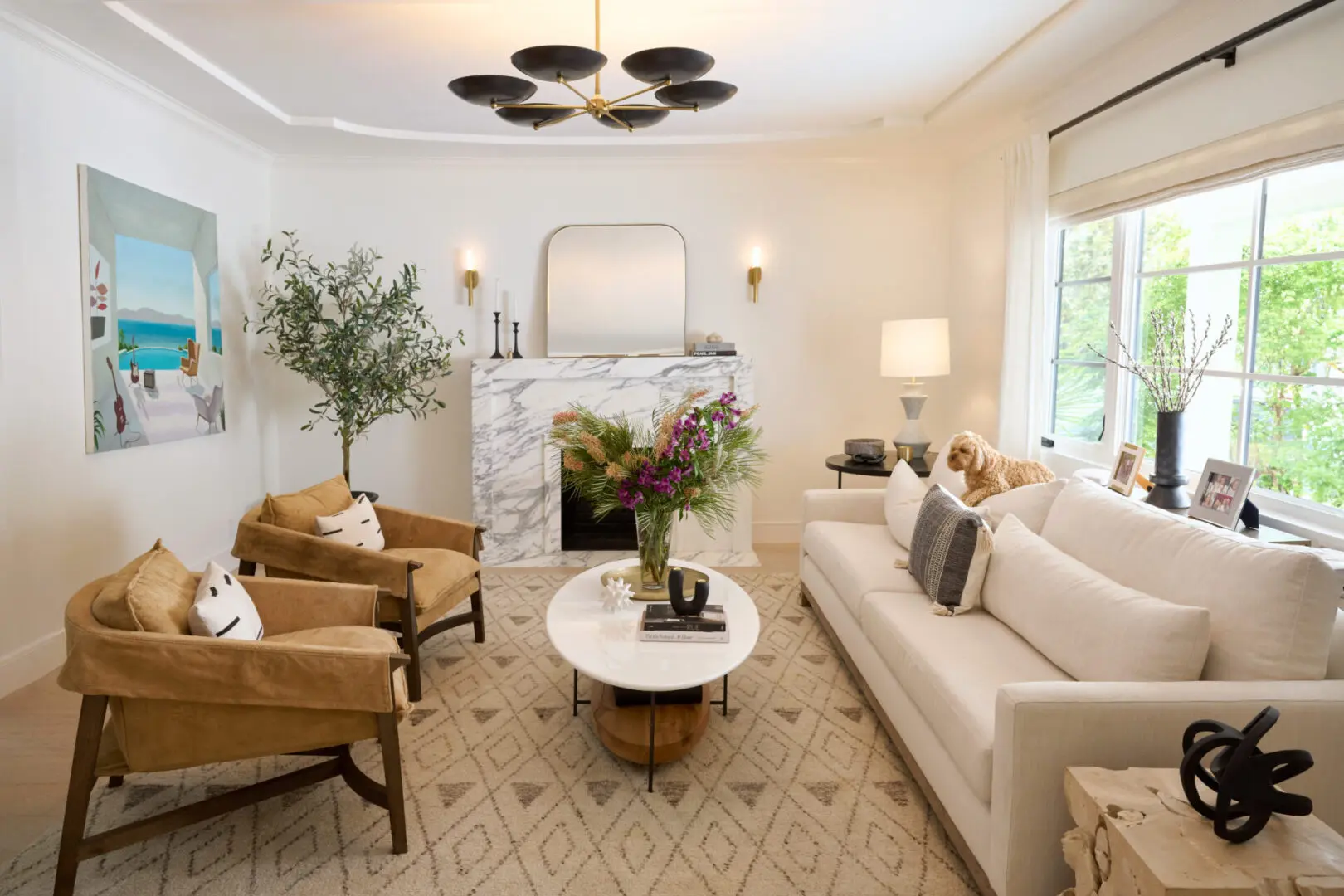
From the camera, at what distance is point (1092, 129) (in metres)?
3.62

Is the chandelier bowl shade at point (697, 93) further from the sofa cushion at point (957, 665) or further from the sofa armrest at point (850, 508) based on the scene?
the sofa armrest at point (850, 508)

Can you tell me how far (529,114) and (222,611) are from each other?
188cm

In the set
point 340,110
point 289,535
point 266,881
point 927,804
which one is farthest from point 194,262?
point 927,804

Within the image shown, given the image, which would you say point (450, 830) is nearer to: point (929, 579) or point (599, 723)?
point (599, 723)

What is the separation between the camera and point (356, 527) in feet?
10.9

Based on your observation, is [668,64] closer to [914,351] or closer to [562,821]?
[562,821]

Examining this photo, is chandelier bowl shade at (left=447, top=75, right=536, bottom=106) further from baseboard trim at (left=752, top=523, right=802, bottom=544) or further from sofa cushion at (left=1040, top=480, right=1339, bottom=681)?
baseboard trim at (left=752, top=523, right=802, bottom=544)

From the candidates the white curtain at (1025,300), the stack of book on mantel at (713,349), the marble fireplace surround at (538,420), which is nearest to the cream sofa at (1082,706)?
the white curtain at (1025,300)

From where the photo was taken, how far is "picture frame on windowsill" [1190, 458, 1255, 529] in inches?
99.4

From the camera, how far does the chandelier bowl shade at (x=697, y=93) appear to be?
254 cm

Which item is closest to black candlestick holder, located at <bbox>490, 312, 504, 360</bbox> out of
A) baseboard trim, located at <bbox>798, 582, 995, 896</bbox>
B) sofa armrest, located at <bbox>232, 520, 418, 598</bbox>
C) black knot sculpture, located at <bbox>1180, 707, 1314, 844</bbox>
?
sofa armrest, located at <bbox>232, 520, 418, 598</bbox>

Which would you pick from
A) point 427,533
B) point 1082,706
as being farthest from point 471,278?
point 1082,706

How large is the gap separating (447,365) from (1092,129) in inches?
148

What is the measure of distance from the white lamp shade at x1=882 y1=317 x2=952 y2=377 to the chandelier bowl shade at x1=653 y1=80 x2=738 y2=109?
2237mm
